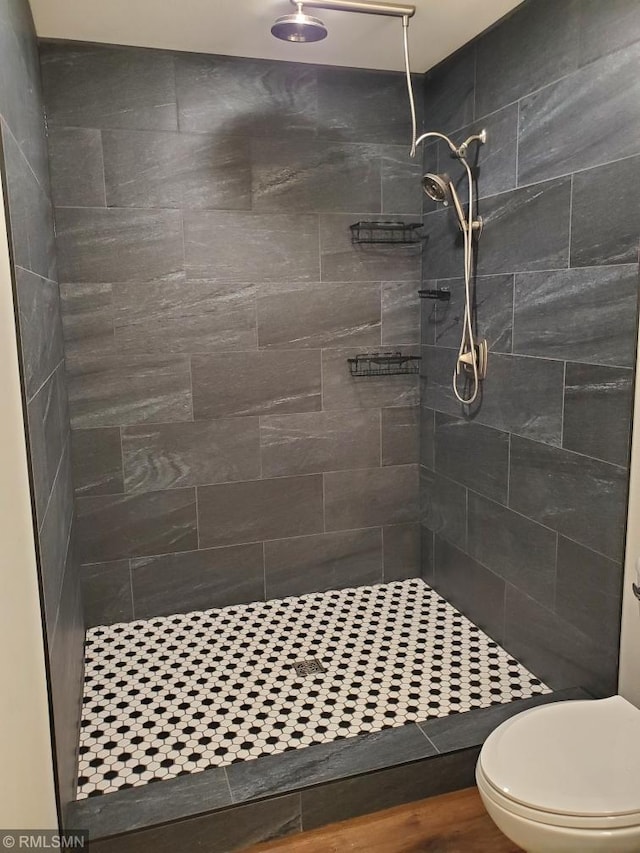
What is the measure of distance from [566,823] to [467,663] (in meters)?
1.21

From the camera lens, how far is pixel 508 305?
8.69ft

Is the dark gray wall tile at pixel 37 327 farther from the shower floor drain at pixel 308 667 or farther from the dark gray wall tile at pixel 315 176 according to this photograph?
the shower floor drain at pixel 308 667

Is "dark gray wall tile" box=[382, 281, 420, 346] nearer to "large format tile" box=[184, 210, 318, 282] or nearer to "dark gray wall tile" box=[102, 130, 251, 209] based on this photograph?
"large format tile" box=[184, 210, 318, 282]

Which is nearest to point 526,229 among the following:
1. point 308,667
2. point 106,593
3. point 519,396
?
point 519,396

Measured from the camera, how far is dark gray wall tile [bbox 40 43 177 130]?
8.87ft

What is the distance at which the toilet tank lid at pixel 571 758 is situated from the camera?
156cm

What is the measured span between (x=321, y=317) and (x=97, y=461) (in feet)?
3.96

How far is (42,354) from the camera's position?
6.77 feet

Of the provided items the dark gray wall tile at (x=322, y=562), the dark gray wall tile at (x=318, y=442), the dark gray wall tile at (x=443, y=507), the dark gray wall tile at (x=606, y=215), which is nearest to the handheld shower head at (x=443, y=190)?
the dark gray wall tile at (x=606, y=215)

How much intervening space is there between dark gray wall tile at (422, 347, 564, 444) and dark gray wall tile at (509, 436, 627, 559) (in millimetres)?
72

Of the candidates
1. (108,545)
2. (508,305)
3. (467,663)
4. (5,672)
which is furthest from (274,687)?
(508,305)

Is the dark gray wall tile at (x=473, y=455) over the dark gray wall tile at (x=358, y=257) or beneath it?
beneath

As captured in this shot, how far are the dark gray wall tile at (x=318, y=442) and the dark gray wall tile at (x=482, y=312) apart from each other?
0.55m

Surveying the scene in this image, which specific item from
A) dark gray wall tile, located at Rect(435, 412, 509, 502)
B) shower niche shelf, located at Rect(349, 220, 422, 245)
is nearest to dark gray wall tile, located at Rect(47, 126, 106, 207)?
shower niche shelf, located at Rect(349, 220, 422, 245)
